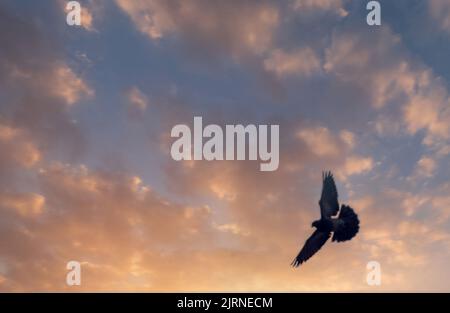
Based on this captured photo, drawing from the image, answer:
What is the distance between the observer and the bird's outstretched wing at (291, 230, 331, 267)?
66.0 feet

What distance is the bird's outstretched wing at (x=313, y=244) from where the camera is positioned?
2012 cm

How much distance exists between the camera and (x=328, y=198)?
1892 cm

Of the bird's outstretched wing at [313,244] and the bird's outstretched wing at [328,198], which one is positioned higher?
the bird's outstretched wing at [328,198]

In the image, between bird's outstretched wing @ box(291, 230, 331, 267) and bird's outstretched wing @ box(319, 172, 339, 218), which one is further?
bird's outstretched wing @ box(291, 230, 331, 267)

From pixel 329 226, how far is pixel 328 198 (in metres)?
1.64

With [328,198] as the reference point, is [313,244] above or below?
below

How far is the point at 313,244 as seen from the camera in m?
20.3

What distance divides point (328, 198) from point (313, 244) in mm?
2750

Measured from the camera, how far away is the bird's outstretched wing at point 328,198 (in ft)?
60.6

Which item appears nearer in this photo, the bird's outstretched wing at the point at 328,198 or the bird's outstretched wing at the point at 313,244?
the bird's outstretched wing at the point at 328,198
